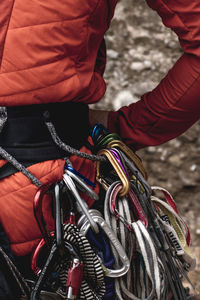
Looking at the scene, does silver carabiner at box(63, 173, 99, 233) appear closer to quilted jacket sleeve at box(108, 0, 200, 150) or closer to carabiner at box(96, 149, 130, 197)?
carabiner at box(96, 149, 130, 197)

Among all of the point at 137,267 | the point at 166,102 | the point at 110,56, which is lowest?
the point at 110,56

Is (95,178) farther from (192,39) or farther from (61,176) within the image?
(192,39)

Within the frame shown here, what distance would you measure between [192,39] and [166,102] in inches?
6.5

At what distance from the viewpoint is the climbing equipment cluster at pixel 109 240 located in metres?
0.78

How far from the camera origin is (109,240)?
2.80ft

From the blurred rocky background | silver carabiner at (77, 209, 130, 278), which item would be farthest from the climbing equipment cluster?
the blurred rocky background

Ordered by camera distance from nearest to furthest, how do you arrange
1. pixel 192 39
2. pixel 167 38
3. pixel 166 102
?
pixel 192 39, pixel 166 102, pixel 167 38

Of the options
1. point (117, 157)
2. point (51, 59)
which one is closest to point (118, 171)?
point (117, 157)

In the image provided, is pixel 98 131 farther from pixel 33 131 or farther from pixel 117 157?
pixel 33 131

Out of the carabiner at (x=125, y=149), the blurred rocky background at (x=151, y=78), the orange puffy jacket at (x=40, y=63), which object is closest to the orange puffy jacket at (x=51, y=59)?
the orange puffy jacket at (x=40, y=63)

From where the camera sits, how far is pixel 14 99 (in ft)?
2.41

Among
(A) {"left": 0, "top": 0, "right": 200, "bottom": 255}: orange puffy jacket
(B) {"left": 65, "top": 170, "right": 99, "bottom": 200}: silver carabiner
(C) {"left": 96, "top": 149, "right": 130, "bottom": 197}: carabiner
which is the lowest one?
(C) {"left": 96, "top": 149, "right": 130, "bottom": 197}: carabiner

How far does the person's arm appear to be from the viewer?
2.69 ft

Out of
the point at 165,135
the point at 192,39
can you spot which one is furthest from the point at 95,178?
the point at 192,39
